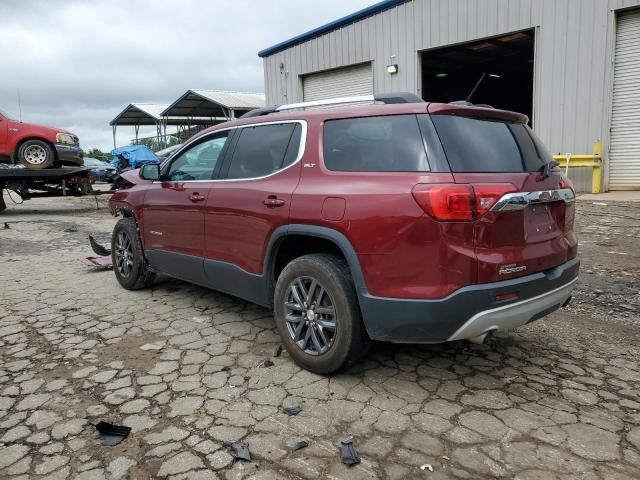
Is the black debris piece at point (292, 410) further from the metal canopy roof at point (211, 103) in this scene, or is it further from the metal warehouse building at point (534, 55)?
the metal canopy roof at point (211, 103)

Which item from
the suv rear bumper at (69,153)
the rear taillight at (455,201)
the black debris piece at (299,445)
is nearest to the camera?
the black debris piece at (299,445)

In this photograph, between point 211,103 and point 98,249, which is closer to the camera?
point 98,249

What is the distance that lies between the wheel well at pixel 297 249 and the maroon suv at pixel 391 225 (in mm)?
12

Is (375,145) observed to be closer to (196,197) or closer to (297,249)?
(297,249)

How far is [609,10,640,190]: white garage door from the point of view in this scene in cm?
1015

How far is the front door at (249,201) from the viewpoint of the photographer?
354 centimetres

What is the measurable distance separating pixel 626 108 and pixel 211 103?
23642 mm

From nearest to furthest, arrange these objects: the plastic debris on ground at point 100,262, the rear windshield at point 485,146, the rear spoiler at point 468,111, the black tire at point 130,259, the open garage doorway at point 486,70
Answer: the rear windshield at point 485,146
the rear spoiler at point 468,111
the black tire at point 130,259
the plastic debris on ground at point 100,262
the open garage doorway at point 486,70

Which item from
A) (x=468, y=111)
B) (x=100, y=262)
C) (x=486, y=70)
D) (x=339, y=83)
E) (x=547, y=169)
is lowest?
(x=100, y=262)

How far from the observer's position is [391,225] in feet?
9.27

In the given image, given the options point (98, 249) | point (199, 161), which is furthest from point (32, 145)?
point (199, 161)

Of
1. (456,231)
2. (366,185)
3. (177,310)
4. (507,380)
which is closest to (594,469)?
(507,380)

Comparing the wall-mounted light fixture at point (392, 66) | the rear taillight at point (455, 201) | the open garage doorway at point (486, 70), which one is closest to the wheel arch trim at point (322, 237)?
the rear taillight at point (455, 201)

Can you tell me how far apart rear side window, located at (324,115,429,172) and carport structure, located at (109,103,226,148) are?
29.5 meters
